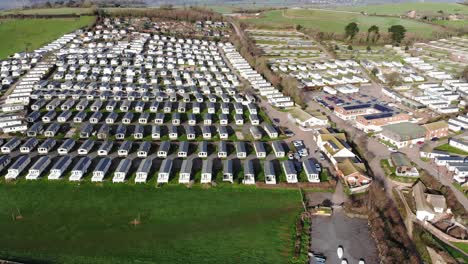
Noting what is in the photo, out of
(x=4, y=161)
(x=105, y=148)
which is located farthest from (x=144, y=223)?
(x=4, y=161)

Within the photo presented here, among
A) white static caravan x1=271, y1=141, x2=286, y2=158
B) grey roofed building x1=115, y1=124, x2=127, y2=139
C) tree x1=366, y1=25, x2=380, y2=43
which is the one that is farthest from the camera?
→ tree x1=366, y1=25, x2=380, y2=43

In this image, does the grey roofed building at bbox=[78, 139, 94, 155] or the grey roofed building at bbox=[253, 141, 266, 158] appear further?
the grey roofed building at bbox=[253, 141, 266, 158]

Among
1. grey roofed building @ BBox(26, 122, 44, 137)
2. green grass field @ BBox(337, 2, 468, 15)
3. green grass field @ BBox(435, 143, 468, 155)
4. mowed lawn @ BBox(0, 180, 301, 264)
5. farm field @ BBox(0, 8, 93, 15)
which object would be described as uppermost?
green grass field @ BBox(337, 2, 468, 15)

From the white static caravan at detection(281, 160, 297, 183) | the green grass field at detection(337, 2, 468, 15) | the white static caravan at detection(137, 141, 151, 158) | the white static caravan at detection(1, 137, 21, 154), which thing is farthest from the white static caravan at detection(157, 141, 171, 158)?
the green grass field at detection(337, 2, 468, 15)

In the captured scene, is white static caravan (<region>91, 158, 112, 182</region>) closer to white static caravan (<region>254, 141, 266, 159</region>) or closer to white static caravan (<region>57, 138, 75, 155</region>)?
white static caravan (<region>57, 138, 75, 155</region>)

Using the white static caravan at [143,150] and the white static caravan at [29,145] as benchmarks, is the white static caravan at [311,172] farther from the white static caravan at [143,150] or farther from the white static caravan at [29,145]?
the white static caravan at [29,145]

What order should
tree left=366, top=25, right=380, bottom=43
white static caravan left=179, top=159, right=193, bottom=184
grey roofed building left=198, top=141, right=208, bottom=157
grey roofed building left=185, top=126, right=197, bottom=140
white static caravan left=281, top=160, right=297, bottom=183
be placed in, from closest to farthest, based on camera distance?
1. white static caravan left=179, top=159, right=193, bottom=184
2. white static caravan left=281, top=160, right=297, bottom=183
3. grey roofed building left=198, top=141, right=208, bottom=157
4. grey roofed building left=185, top=126, right=197, bottom=140
5. tree left=366, top=25, right=380, bottom=43

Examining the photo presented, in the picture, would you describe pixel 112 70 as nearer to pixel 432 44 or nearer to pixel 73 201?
pixel 73 201

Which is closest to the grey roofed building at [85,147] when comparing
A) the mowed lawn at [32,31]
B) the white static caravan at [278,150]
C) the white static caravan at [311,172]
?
the white static caravan at [278,150]
